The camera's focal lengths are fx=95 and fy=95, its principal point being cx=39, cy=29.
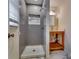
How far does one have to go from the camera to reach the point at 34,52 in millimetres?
1902

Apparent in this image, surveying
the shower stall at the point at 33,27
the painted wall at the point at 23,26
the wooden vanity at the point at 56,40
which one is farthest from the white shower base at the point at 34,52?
the wooden vanity at the point at 56,40

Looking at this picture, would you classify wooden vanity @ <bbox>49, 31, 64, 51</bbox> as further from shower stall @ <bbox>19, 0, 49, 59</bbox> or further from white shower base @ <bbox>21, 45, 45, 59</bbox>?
white shower base @ <bbox>21, 45, 45, 59</bbox>

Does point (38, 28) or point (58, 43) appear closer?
point (58, 43)

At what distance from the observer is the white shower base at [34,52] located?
73.3 inches

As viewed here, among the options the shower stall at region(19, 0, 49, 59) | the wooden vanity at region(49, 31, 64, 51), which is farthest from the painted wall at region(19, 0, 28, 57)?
the wooden vanity at region(49, 31, 64, 51)

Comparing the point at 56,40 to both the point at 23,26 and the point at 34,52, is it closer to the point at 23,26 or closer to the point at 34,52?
the point at 34,52

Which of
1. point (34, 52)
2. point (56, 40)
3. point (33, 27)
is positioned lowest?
point (34, 52)

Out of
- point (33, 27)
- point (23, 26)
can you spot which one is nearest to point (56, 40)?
point (33, 27)

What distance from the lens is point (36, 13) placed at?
1.89 m

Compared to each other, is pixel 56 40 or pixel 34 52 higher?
pixel 56 40
